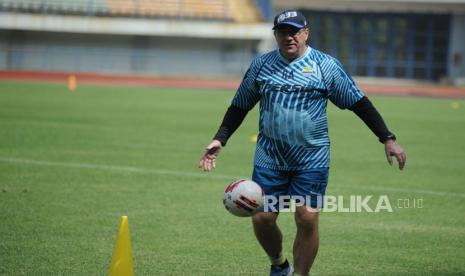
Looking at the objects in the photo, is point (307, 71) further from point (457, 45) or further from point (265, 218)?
point (457, 45)

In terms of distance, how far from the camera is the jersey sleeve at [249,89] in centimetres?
727

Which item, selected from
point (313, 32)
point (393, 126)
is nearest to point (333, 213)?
point (393, 126)

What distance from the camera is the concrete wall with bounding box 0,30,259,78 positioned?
48344 millimetres

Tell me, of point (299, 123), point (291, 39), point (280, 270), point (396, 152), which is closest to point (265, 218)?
point (280, 270)

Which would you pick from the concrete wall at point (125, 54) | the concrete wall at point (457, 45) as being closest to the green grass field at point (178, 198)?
the concrete wall at point (125, 54)


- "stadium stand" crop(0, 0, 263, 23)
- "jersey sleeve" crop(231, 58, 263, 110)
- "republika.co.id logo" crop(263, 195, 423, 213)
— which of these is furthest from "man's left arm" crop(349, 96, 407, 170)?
"stadium stand" crop(0, 0, 263, 23)

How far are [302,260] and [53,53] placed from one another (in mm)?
43036

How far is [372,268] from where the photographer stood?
8266 millimetres

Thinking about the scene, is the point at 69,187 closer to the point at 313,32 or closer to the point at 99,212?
the point at 99,212

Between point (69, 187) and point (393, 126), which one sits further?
point (393, 126)

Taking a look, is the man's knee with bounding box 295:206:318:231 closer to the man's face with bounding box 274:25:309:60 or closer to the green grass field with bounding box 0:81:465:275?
the green grass field with bounding box 0:81:465:275

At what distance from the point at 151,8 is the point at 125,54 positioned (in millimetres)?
3292

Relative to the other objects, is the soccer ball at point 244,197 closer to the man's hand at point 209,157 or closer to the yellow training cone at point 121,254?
the man's hand at point 209,157

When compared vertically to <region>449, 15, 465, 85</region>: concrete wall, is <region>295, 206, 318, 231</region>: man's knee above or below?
above
